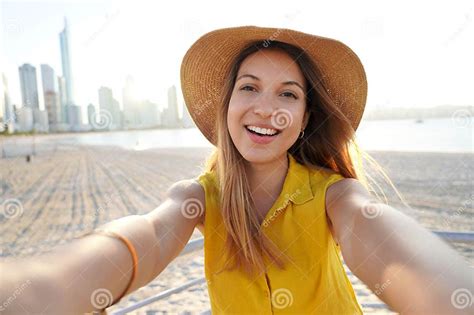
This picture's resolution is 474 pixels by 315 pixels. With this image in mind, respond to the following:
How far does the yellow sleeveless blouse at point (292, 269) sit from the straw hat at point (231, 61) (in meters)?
0.52

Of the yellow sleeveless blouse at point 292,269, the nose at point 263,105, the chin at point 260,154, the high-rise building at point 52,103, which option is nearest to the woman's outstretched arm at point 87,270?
the yellow sleeveless blouse at point 292,269

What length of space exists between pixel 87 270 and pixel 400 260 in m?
0.81

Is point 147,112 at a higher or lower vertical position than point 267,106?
lower

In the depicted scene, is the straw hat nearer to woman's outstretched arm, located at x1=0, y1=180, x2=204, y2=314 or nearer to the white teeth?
the white teeth

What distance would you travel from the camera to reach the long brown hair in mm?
1440

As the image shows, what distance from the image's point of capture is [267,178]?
1.67 metres

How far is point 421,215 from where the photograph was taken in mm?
7055

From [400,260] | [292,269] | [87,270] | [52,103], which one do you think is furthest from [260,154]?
[52,103]

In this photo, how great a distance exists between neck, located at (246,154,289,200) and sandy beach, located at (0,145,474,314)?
2.33 feet

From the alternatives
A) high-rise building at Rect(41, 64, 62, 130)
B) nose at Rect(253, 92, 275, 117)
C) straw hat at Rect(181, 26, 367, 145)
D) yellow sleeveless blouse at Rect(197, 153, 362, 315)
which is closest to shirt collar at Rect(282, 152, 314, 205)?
yellow sleeveless blouse at Rect(197, 153, 362, 315)

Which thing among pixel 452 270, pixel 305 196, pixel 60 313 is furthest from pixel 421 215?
pixel 60 313

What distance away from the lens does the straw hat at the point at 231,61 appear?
1.60m

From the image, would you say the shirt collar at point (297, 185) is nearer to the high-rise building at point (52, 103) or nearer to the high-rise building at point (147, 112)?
the high-rise building at point (147, 112)

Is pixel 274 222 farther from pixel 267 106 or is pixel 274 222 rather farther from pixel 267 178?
pixel 267 106
